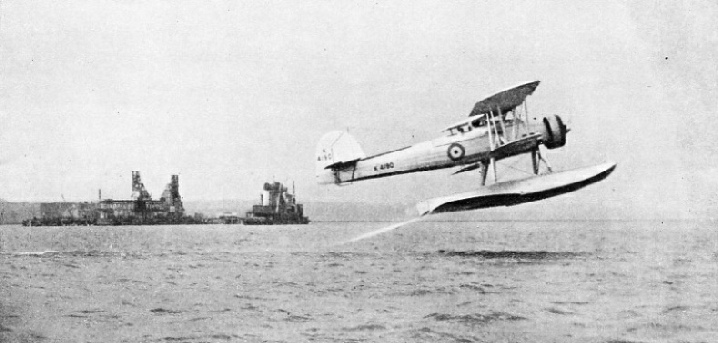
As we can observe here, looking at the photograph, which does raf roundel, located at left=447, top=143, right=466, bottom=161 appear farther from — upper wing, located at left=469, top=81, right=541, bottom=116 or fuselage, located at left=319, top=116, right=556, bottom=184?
upper wing, located at left=469, top=81, right=541, bottom=116

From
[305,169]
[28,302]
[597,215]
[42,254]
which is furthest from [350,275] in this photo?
[42,254]

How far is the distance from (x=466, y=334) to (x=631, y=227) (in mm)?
1673

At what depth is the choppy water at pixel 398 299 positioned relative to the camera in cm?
530

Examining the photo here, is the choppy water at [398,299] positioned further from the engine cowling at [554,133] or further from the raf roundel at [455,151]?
the engine cowling at [554,133]

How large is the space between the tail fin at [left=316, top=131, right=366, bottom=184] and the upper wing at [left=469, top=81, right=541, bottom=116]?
0.95 meters

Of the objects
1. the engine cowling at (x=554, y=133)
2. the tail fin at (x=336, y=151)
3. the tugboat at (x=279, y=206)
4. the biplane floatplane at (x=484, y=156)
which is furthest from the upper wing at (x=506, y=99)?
the tugboat at (x=279, y=206)

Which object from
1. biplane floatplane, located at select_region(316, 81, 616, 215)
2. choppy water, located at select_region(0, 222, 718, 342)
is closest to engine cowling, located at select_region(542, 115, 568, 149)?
biplane floatplane, located at select_region(316, 81, 616, 215)

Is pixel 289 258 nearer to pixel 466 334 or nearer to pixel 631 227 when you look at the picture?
pixel 466 334

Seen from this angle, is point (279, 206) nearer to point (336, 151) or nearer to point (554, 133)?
point (336, 151)

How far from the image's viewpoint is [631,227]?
5.62 metres

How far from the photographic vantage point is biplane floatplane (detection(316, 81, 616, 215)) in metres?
5.02

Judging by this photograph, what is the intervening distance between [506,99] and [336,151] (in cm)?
135

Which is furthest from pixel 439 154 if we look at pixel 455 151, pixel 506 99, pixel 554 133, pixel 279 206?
pixel 279 206

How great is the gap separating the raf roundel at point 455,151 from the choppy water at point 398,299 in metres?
0.75
